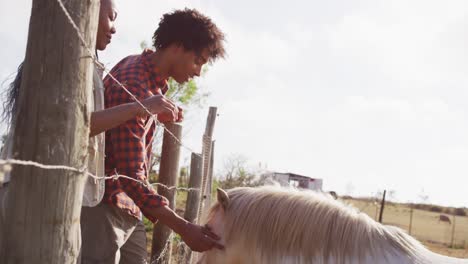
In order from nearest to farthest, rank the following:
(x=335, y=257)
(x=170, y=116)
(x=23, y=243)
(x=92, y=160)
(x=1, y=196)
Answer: (x=23, y=243)
(x=1, y=196)
(x=92, y=160)
(x=335, y=257)
(x=170, y=116)

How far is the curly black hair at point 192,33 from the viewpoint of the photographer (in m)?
2.79

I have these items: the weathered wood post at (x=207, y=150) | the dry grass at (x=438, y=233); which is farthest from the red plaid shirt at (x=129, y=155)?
the dry grass at (x=438, y=233)

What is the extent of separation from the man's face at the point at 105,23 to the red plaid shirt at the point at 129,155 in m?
0.18

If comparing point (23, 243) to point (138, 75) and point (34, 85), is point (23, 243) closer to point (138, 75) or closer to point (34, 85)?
point (34, 85)

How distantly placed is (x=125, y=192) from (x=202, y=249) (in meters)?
0.46

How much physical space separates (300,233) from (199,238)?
490 millimetres

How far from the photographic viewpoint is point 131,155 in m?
2.36

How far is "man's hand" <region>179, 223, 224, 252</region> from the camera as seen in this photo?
8.14 ft

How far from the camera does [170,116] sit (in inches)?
95.7

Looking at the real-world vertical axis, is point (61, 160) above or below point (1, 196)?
above

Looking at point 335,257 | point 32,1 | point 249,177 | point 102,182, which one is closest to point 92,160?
point 102,182

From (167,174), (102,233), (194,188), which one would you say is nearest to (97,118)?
(102,233)

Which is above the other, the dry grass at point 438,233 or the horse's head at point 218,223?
the horse's head at point 218,223

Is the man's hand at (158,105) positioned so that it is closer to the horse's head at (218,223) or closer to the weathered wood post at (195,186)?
the horse's head at (218,223)
